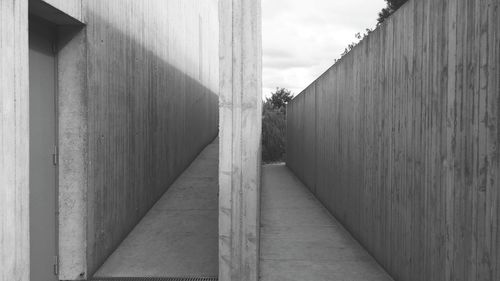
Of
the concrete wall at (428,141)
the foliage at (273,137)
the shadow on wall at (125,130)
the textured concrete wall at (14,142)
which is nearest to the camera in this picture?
the concrete wall at (428,141)

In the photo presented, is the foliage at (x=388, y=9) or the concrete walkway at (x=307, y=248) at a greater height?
the foliage at (x=388, y=9)

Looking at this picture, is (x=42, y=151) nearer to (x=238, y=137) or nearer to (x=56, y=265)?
(x=56, y=265)

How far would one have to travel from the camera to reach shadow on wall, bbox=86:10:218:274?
476 cm

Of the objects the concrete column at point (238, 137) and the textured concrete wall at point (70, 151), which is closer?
the concrete column at point (238, 137)

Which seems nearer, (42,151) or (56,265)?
(42,151)

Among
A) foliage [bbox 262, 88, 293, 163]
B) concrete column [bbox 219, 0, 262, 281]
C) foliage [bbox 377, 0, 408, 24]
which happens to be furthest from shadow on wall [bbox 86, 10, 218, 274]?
foliage [bbox 377, 0, 408, 24]

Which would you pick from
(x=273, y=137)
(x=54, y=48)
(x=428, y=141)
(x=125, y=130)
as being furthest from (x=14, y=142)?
(x=273, y=137)

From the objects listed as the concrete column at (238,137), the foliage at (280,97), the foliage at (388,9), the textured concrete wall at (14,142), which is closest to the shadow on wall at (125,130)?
the textured concrete wall at (14,142)

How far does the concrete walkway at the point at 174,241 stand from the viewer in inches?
190

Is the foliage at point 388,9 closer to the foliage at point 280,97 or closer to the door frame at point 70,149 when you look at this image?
the foliage at point 280,97

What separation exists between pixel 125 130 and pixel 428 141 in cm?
388

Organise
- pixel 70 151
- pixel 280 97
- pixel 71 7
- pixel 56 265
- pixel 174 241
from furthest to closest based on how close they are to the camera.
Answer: pixel 280 97, pixel 174 241, pixel 70 151, pixel 56 265, pixel 71 7

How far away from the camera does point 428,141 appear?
3445 mm

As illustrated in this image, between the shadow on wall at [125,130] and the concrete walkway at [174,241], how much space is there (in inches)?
6.2
